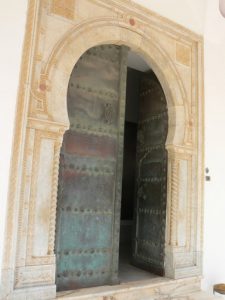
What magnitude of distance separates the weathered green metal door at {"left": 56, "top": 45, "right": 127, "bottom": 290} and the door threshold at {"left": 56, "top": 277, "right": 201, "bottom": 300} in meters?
0.17

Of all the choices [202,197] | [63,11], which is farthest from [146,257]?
[63,11]

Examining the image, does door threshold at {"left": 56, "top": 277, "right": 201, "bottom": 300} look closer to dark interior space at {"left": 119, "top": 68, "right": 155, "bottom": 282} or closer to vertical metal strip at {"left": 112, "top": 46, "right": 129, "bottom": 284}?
vertical metal strip at {"left": 112, "top": 46, "right": 129, "bottom": 284}

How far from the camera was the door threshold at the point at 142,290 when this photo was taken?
9.79 feet

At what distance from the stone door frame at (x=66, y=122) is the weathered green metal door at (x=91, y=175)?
0.86 feet

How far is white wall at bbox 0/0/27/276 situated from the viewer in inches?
107

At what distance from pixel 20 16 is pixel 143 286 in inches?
113

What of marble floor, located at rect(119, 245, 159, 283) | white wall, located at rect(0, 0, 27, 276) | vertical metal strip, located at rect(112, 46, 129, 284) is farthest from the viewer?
marble floor, located at rect(119, 245, 159, 283)

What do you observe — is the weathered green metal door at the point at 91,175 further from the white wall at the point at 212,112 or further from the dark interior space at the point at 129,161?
the dark interior space at the point at 129,161

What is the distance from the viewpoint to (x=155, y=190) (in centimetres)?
416

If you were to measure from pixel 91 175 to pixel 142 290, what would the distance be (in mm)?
1292

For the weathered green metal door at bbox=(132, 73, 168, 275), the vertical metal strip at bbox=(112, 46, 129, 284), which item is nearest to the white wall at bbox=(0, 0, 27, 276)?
the vertical metal strip at bbox=(112, 46, 129, 284)

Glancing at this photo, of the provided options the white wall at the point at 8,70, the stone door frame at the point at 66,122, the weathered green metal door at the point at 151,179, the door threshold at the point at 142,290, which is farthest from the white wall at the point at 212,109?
the white wall at the point at 8,70

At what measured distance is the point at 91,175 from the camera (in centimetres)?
343

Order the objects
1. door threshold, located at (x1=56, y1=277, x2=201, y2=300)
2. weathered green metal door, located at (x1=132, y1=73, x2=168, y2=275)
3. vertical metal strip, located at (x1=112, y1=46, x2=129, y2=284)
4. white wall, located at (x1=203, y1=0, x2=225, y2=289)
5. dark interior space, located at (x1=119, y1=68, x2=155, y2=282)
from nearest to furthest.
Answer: door threshold, located at (x1=56, y1=277, x2=201, y2=300) → vertical metal strip, located at (x1=112, y1=46, x2=129, y2=284) → weathered green metal door, located at (x1=132, y1=73, x2=168, y2=275) → white wall, located at (x1=203, y1=0, x2=225, y2=289) → dark interior space, located at (x1=119, y1=68, x2=155, y2=282)
